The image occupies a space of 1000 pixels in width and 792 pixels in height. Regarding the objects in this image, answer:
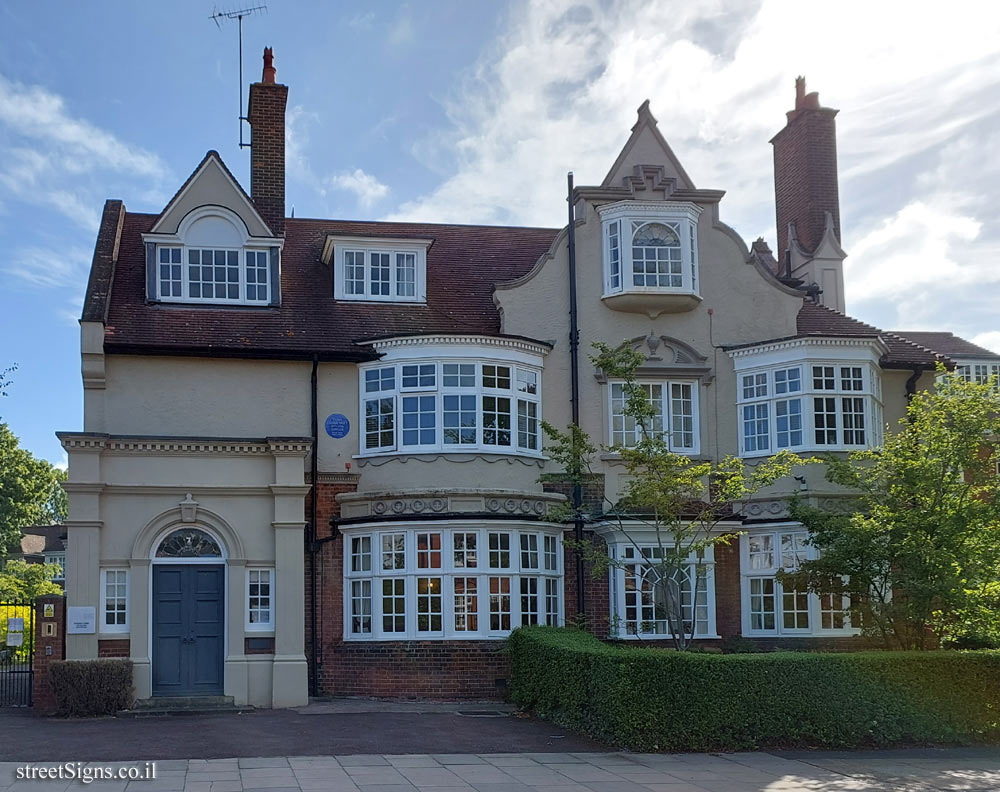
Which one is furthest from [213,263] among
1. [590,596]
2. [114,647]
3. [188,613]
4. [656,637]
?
[656,637]

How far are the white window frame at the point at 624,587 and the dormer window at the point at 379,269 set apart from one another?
666 centimetres

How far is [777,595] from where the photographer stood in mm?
23672

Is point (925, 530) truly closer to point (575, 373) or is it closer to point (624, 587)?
point (624, 587)

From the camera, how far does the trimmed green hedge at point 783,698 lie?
636 inches

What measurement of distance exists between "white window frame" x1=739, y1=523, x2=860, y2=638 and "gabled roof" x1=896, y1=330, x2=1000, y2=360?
18.3 meters

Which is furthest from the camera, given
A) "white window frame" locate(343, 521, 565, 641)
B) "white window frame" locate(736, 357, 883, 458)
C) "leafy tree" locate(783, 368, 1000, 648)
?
"white window frame" locate(736, 357, 883, 458)

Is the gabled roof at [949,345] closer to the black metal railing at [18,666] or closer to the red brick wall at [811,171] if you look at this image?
the red brick wall at [811,171]

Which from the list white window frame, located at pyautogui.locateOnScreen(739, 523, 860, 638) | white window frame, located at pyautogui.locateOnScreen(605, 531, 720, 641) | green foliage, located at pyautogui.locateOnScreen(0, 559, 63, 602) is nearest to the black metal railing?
white window frame, located at pyautogui.locateOnScreen(605, 531, 720, 641)

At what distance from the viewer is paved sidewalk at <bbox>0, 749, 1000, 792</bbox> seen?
13.2m

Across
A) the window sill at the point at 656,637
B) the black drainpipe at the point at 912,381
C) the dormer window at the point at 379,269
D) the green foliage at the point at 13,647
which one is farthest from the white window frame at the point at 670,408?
the green foliage at the point at 13,647

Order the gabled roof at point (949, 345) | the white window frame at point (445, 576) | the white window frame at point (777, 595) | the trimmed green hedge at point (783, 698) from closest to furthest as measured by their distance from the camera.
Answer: the trimmed green hedge at point (783, 698)
the white window frame at point (445, 576)
the white window frame at point (777, 595)
the gabled roof at point (949, 345)

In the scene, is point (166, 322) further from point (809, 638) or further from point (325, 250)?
point (809, 638)

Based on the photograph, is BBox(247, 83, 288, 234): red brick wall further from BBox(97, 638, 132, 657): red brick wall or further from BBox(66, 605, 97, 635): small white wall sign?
BBox(97, 638, 132, 657): red brick wall

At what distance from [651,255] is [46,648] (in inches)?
540
